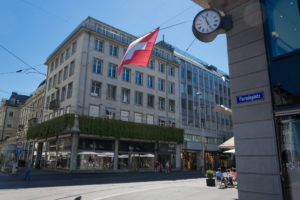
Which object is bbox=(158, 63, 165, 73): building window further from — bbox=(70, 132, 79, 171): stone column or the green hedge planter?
bbox=(70, 132, 79, 171): stone column

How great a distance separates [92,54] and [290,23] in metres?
28.4

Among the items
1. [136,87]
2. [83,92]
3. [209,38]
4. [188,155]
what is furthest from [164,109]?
[209,38]

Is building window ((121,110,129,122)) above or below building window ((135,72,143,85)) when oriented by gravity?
below

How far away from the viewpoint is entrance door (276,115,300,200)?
5.64 meters

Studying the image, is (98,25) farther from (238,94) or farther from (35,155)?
(238,94)

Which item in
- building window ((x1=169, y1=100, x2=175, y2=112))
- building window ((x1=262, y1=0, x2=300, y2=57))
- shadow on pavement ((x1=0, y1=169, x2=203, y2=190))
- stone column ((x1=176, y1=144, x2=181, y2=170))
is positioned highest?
building window ((x1=169, y1=100, x2=175, y2=112))

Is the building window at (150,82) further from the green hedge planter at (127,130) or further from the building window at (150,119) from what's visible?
the green hedge planter at (127,130)

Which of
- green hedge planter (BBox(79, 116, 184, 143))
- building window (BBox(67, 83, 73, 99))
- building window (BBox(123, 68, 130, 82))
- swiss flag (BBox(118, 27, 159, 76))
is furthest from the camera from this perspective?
building window (BBox(123, 68, 130, 82))

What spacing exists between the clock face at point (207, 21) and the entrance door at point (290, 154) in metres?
3.39

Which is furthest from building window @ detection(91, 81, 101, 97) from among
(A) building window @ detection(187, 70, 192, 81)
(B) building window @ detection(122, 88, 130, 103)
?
(A) building window @ detection(187, 70, 192, 81)

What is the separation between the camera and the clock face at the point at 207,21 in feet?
24.2

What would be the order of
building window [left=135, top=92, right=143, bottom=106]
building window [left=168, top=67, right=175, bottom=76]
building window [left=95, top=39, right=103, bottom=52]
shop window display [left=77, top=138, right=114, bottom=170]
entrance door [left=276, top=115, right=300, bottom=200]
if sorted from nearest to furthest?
entrance door [left=276, top=115, right=300, bottom=200] < shop window display [left=77, top=138, right=114, bottom=170] < building window [left=95, top=39, right=103, bottom=52] < building window [left=135, top=92, right=143, bottom=106] < building window [left=168, top=67, right=175, bottom=76]

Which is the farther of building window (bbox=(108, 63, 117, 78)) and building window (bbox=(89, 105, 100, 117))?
building window (bbox=(108, 63, 117, 78))

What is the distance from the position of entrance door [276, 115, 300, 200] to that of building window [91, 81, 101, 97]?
89.0ft
